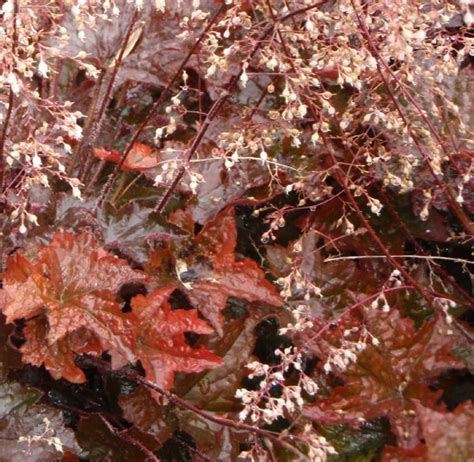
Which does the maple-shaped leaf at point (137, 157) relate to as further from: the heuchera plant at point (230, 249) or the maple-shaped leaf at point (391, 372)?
the maple-shaped leaf at point (391, 372)

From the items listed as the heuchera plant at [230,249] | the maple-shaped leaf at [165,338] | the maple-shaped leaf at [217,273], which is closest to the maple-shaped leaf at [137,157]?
the heuchera plant at [230,249]

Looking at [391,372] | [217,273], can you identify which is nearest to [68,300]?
[217,273]

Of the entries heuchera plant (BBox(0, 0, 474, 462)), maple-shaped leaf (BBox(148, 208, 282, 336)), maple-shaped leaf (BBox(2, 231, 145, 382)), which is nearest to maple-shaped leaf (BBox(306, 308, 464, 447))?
heuchera plant (BBox(0, 0, 474, 462))

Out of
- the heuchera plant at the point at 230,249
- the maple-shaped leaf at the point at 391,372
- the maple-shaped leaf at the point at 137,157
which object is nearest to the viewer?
the heuchera plant at the point at 230,249

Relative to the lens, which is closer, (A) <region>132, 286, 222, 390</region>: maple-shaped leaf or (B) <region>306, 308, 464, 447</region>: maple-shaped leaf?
(A) <region>132, 286, 222, 390</region>: maple-shaped leaf

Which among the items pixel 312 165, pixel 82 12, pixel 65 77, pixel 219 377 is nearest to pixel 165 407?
pixel 219 377

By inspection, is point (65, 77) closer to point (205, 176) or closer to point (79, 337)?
point (205, 176)

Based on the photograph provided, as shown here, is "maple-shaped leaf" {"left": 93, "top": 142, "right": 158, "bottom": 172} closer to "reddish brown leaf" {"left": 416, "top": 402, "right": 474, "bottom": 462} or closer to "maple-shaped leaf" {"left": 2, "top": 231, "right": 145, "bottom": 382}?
"maple-shaped leaf" {"left": 2, "top": 231, "right": 145, "bottom": 382}
